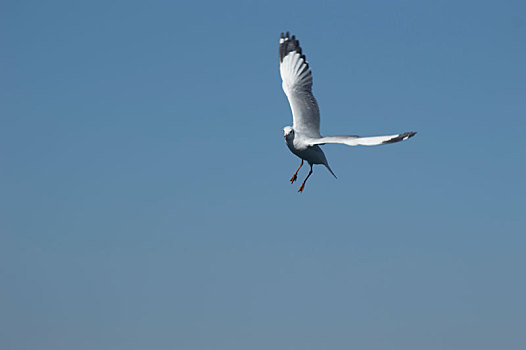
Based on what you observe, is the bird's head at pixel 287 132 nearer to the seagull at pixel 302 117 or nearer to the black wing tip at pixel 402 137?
the seagull at pixel 302 117

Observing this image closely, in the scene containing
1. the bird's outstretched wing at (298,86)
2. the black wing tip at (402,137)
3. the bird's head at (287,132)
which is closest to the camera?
the black wing tip at (402,137)

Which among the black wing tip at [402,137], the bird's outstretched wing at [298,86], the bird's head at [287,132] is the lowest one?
the black wing tip at [402,137]

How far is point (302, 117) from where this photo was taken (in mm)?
27312

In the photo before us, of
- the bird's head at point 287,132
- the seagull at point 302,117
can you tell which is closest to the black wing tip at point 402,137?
the seagull at point 302,117

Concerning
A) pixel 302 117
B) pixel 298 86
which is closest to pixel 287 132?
pixel 302 117

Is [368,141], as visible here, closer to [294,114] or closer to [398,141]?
[398,141]

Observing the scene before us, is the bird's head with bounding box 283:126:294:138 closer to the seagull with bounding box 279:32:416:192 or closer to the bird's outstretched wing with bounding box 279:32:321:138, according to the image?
the seagull with bounding box 279:32:416:192

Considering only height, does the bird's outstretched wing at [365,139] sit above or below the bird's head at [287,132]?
below

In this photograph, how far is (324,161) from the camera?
24.6m

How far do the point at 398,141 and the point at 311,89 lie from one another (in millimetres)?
8799

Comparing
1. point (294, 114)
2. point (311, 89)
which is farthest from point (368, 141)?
point (311, 89)

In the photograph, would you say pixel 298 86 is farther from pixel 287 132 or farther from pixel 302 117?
pixel 287 132

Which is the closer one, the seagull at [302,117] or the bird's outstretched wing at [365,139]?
the bird's outstretched wing at [365,139]

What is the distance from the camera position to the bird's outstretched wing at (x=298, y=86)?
27031 millimetres
